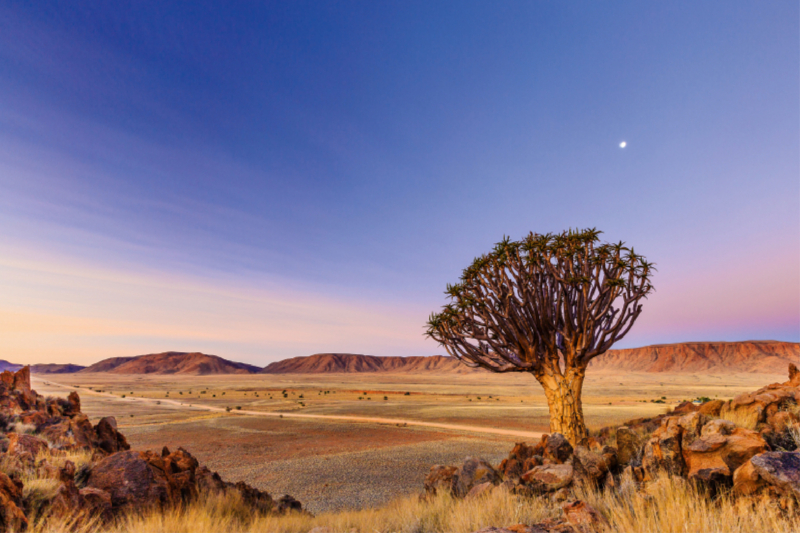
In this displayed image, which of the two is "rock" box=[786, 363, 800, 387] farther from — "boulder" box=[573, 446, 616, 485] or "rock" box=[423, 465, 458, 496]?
"rock" box=[423, 465, 458, 496]

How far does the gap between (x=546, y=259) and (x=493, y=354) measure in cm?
411

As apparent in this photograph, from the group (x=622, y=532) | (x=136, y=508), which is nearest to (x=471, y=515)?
(x=622, y=532)

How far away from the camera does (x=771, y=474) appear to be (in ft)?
14.0

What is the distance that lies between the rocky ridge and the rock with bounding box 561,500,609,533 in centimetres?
675

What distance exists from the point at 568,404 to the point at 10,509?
1326cm

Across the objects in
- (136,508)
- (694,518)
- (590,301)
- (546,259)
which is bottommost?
(136,508)

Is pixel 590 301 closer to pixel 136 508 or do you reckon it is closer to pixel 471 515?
pixel 471 515

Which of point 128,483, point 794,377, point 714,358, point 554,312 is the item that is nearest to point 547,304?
point 554,312

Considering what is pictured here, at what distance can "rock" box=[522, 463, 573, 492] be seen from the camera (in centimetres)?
709

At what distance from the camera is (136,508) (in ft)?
22.6

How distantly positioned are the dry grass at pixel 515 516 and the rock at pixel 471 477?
0.94 m

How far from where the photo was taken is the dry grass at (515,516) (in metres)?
4.05

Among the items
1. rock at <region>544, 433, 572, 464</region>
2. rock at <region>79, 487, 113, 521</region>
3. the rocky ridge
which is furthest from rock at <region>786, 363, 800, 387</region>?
rock at <region>79, 487, 113, 521</region>

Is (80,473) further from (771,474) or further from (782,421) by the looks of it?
(782,421)
